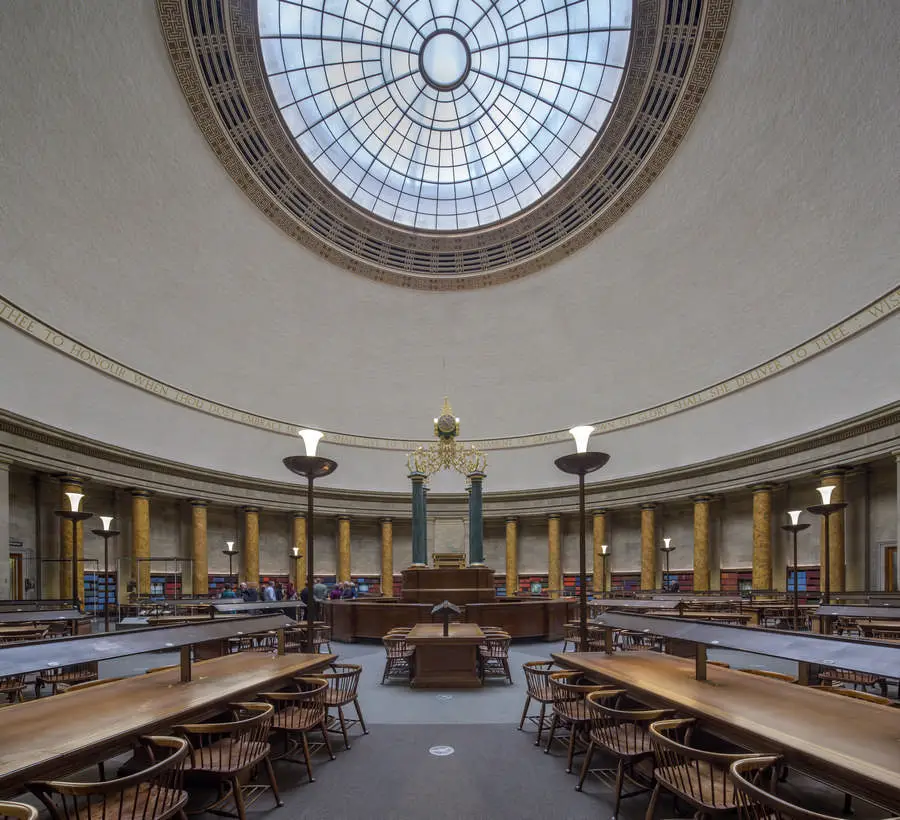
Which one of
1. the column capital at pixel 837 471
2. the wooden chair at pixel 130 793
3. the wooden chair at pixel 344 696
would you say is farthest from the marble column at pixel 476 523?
the wooden chair at pixel 130 793

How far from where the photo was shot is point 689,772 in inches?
146

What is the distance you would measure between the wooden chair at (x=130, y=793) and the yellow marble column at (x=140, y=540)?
14948 millimetres

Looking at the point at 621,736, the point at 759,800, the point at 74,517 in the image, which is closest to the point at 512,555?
the point at 74,517

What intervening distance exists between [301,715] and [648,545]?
1849cm

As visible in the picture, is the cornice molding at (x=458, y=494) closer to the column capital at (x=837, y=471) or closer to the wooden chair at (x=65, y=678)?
the column capital at (x=837, y=471)

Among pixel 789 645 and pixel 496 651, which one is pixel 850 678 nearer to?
pixel 789 645

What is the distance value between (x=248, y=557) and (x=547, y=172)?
701 inches

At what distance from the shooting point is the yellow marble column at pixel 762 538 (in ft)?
58.2

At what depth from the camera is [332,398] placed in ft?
76.1

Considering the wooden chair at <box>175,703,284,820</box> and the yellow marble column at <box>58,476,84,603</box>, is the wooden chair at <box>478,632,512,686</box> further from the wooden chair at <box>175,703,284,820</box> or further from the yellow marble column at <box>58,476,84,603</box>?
the yellow marble column at <box>58,476,84,603</box>

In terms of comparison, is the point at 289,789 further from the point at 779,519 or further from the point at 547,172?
the point at 547,172

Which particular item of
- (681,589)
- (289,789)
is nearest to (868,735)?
(289,789)

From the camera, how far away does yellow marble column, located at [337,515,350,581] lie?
23.4 meters

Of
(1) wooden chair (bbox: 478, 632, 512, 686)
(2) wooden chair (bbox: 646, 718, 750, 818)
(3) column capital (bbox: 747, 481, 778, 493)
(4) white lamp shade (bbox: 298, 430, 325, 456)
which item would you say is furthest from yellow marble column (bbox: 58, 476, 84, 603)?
(3) column capital (bbox: 747, 481, 778, 493)
